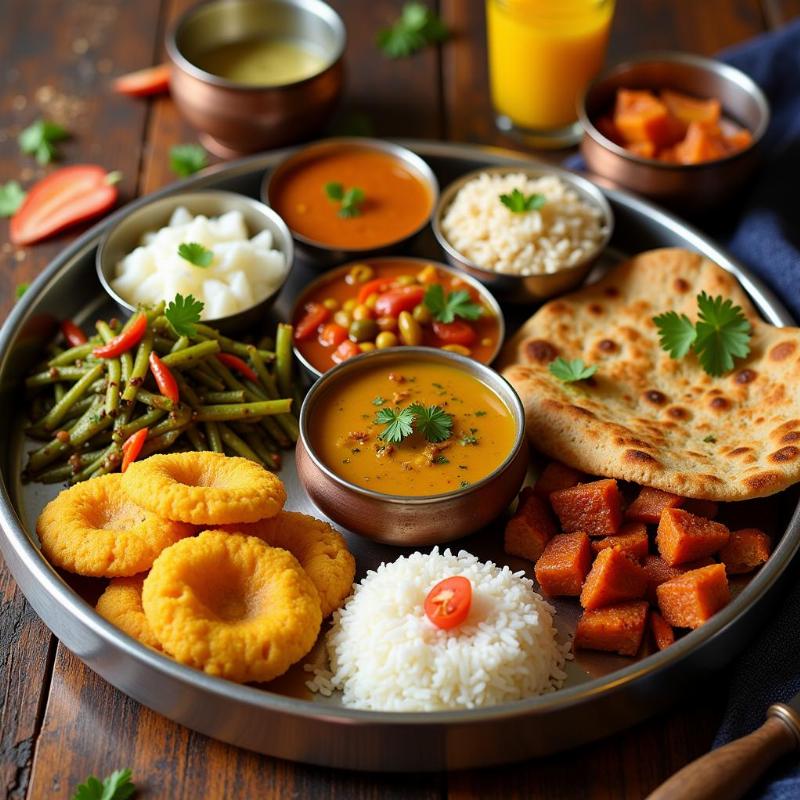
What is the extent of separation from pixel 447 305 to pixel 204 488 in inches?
67.9

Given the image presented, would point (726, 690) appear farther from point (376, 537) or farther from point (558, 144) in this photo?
point (558, 144)

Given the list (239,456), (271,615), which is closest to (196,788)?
(271,615)

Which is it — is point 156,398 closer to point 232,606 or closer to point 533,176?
point 232,606

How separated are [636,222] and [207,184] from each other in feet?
8.08

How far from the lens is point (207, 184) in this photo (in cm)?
626

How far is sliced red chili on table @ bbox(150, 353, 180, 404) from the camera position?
4863 millimetres

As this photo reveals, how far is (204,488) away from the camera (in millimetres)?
4234

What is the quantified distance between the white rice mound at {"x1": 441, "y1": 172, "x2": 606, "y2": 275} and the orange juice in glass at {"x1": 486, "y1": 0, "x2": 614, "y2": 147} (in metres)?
1.14

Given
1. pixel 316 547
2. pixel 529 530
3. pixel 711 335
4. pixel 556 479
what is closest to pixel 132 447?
pixel 316 547

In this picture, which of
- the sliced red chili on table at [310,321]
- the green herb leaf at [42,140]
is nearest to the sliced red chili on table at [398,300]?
the sliced red chili on table at [310,321]

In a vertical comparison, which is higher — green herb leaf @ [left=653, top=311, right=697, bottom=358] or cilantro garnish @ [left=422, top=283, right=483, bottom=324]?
green herb leaf @ [left=653, top=311, right=697, bottom=358]

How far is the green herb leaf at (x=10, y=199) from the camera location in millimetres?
6523

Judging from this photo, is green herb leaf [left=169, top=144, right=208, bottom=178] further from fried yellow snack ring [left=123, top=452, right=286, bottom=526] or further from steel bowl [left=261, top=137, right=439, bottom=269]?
fried yellow snack ring [left=123, top=452, right=286, bottom=526]

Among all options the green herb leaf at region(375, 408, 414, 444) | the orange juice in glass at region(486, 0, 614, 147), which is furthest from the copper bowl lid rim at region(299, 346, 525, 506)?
the orange juice in glass at region(486, 0, 614, 147)
